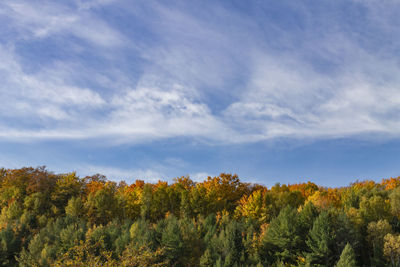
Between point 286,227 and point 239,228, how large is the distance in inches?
295

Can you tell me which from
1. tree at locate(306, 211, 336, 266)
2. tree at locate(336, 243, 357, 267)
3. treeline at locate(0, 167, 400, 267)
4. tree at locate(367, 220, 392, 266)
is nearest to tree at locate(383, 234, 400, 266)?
treeline at locate(0, 167, 400, 267)

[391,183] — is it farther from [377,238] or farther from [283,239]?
[283,239]

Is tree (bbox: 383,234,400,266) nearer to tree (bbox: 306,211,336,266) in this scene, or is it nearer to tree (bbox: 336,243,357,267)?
tree (bbox: 306,211,336,266)

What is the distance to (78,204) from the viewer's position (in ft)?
250

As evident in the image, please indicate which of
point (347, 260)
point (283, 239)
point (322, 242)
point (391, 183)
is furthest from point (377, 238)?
point (391, 183)

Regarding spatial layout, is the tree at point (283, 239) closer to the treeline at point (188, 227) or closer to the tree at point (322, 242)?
the treeline at point (188, 227)

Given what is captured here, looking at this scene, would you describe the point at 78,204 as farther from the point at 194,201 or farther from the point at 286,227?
the point at 286,227

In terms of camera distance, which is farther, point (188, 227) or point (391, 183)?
point (391, 183)

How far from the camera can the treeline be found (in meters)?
51.6

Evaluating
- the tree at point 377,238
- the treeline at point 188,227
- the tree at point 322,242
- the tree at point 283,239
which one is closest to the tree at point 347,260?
the treeline at point 188,227

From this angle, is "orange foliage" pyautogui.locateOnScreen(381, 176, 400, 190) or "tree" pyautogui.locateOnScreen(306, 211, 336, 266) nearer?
"tree" pyautogui.locateOnScreen(306, 211, 336, 266)

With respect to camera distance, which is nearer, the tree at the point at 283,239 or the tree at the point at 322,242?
the tree at the point at 322,242

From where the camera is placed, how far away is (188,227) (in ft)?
191

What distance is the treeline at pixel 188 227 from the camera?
169 feet
